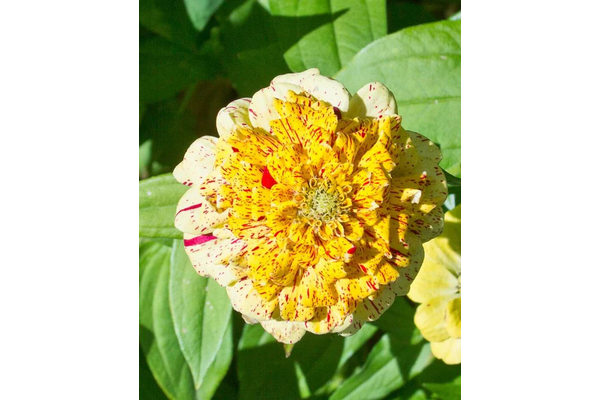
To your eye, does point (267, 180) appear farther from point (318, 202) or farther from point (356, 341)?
point (356, 341)

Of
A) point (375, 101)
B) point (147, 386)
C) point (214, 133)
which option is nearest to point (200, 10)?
point (214, 133)

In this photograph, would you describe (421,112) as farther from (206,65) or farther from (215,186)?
(206,65)

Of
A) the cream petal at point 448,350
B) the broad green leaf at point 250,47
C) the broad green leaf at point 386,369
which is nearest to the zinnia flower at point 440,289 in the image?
the cream petal at point 448,350

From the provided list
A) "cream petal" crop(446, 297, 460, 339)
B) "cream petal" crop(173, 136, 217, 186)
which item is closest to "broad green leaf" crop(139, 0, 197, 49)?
"cream petal" crop(173, 136, 217, 186)

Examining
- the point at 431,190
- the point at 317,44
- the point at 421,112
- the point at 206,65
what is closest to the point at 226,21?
the point at 206,65

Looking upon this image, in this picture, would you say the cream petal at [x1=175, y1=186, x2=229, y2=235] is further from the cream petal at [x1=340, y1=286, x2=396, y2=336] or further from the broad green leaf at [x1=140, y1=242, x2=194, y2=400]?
the broad green leaf at [x1=140, y1=242, x2=194, y2=400]
